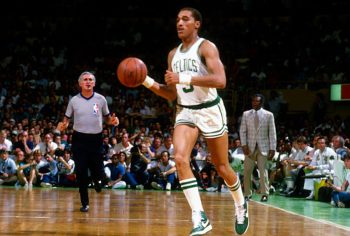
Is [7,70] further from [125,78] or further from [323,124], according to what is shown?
[125,78]

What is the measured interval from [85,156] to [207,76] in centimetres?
375

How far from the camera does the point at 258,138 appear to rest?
42.8 ft

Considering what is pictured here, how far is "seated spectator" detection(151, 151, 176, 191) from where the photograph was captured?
1678cm

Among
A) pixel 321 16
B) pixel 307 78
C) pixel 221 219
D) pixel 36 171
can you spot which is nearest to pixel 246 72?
pixel 307 78

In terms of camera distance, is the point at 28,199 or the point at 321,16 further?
the point at 321,16

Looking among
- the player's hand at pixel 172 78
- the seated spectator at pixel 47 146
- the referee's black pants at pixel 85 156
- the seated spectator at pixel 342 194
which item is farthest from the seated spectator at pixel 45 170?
the player's hand at pixel 172 78

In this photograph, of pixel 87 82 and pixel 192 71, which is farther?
pixel 87 82

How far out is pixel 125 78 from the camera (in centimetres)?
710

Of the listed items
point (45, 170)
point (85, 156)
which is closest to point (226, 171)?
point (85, 156)

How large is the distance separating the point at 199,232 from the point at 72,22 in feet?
73.1

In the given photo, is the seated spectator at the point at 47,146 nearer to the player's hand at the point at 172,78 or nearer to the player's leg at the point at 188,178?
the player's leg at the point at 188,178

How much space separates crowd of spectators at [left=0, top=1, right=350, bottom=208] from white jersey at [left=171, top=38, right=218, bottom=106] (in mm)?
9325

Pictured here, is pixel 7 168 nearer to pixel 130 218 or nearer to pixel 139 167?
pixel 139 167

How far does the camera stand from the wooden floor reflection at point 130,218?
24.9 feet
